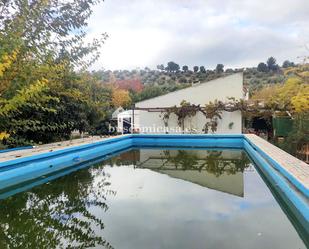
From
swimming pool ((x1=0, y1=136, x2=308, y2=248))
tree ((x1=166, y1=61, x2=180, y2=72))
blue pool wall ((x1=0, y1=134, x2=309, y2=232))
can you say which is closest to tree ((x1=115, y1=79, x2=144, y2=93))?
tree ((x1=166, y1=61, x2=180, y2=72))

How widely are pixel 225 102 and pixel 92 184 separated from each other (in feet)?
38.4

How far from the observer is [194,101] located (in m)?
18.2

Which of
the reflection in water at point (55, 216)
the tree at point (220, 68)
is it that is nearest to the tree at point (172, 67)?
the tree at point (220, 68)

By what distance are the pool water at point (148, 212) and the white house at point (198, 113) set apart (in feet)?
28.8

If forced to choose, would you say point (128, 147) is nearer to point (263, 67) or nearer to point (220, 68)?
point (263, 67)

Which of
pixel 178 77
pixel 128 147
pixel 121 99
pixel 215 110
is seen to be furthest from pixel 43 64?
pixel 178 77

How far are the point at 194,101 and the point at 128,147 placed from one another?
5.41 meters

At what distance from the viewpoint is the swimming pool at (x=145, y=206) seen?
377 cm

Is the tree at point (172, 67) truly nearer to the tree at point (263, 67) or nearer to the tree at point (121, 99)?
the tree at point (263, 67)

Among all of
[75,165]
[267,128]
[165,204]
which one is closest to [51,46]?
[75,165]

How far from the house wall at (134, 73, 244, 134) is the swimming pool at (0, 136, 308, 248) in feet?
24.4

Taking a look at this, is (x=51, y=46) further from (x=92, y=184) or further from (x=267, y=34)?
(x=267, y=34)

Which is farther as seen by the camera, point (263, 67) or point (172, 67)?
point (172, 67)

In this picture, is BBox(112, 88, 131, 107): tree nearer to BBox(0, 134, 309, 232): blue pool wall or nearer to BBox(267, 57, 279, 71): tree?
BBox(267, 57, 279, 71): tree
